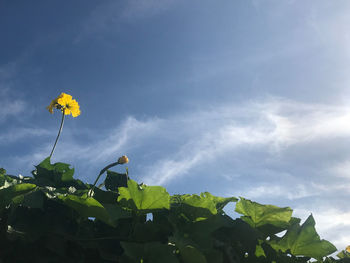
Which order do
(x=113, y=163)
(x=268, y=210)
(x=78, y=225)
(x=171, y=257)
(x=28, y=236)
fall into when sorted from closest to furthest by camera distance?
(x=171, y=257) < (x=28, y=236) < (x=78, y=225) < (x=268, y=210) < (x=113, y=163)

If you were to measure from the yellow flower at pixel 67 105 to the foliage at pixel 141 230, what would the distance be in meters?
4.86

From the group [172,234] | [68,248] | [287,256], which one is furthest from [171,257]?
[287,256]

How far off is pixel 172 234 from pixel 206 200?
0.25 meters

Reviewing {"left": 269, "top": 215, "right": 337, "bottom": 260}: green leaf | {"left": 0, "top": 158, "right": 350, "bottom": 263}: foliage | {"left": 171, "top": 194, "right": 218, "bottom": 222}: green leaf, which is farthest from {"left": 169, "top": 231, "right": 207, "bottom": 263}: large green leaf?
{"left": 269, "top": 215, "right": 337, "bottom": 260}: green leaf

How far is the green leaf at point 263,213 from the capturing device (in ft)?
6.47

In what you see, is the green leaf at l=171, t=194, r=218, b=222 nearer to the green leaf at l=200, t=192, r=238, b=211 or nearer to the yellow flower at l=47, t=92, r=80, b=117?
the green leaf at l=200, t=192, r=238, b=211

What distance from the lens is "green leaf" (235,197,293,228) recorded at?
1.97 m

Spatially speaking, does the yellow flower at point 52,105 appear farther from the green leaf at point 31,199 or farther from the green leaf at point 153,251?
the green leaf at point 153,251

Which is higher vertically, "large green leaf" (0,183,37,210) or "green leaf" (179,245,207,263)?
"large green leaf" (0,183,37,210)

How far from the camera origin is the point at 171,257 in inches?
63.3

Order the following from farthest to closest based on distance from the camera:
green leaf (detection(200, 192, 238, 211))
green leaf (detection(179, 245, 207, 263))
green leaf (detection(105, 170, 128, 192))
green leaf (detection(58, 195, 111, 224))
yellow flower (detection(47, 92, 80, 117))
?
yellow flower (detection(47, 92, 80, 117))
green leaf (detection(105, 170, 128, 192))
green leaf (detection(200, 192, 238, 211))
green leaf (detection(58, 195, 111, 224))
green leaf (detection(179, 245, 207, 263))

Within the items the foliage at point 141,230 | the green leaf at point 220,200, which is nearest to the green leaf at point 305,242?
the foliage at point 141,230

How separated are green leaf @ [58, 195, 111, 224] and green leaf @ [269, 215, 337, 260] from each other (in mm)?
981

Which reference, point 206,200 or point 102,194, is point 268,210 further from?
point 102,194
